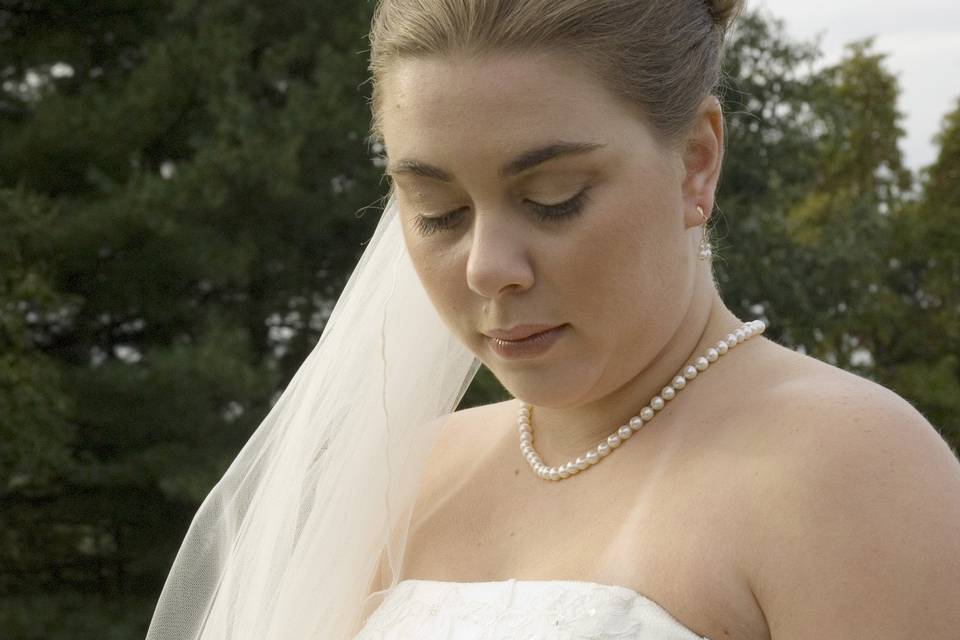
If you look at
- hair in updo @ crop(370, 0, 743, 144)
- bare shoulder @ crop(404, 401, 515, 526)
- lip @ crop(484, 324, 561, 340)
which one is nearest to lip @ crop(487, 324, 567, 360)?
lip @ crop(484, 324, 561, 340)

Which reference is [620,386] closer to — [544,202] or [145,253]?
[544,202]

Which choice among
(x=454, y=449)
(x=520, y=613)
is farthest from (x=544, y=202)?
(x=454, y=449)

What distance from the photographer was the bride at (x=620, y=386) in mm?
1749

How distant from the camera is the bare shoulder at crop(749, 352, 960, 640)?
1.69 meters

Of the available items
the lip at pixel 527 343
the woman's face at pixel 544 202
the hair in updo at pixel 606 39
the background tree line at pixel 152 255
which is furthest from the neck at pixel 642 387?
the background tree line at pixel 152 255

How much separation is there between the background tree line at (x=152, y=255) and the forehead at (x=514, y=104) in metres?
11.3

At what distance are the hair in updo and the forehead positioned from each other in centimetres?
2

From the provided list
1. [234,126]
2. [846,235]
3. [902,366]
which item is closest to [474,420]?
[234,126]

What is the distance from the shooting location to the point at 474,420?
8.98 ft

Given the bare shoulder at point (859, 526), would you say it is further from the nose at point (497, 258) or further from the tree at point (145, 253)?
the tree at point (145, 253)

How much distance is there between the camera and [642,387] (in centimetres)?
221

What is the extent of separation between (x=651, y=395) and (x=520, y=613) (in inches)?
16.8

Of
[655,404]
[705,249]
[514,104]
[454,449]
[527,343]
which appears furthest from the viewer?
[454,449]

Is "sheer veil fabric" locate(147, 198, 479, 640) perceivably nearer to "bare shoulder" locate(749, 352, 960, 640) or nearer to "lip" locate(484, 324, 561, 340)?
"lip" locate(484, 324, 561, 340)
